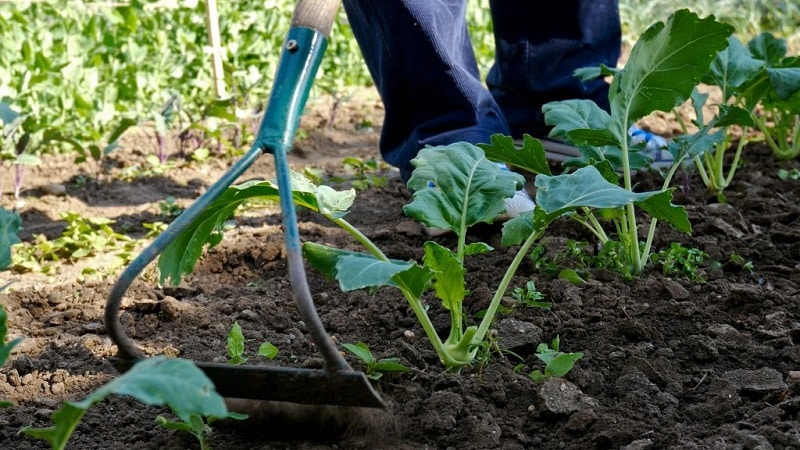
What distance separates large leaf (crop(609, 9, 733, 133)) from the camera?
84.0 inches

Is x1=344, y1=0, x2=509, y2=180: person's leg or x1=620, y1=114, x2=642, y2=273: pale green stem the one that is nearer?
x1=620, y1=114, x2=642, y2=273: pale green stem

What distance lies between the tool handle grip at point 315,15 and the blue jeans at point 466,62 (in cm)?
87

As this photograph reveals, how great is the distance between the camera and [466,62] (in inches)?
122

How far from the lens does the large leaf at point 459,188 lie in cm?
192

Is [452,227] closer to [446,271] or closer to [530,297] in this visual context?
[446,271]

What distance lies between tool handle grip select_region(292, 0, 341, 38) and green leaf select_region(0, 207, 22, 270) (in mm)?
613

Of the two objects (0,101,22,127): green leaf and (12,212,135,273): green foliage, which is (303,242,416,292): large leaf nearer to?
(12,212,135,273): green foliage

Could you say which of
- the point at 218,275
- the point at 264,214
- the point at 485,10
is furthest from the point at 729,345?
the point at 485,10

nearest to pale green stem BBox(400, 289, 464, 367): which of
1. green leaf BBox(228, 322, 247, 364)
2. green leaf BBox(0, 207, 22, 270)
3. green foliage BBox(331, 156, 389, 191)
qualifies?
green leaf BBox(228, 322, 247, 364)

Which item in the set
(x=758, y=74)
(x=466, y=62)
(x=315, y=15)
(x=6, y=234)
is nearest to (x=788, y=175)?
(x=758, y=74)

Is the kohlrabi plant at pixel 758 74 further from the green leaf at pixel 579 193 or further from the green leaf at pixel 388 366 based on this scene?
the green leaf at pixel 388 366

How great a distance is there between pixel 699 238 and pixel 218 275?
129 cm

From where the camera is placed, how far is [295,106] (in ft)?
5.73

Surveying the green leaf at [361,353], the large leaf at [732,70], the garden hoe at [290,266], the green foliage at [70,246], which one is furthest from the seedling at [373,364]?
the large leaf at [732,70]
